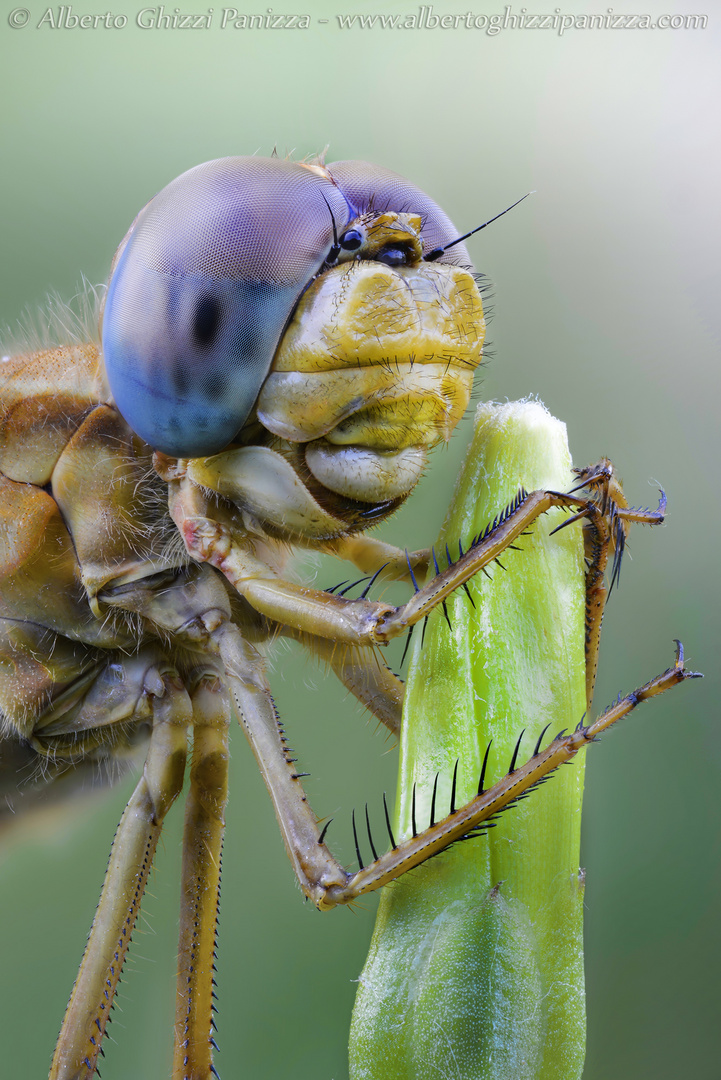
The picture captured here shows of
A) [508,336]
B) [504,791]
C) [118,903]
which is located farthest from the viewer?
[508,336]

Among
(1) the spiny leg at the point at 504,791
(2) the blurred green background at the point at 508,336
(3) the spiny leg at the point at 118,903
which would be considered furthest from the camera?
(2) the blurred green background at the point at 508,336

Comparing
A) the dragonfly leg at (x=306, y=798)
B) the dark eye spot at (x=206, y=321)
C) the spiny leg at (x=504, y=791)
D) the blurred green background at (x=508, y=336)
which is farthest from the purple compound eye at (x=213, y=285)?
the blurred green background at (x=508, y=336)

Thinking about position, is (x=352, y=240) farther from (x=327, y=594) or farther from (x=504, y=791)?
(x=504, y=791)

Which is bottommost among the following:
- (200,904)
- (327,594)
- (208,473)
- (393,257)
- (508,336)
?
(200,904)

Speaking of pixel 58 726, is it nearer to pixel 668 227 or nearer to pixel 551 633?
pixel 551 633

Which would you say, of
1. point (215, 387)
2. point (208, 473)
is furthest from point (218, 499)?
point (215, 387)

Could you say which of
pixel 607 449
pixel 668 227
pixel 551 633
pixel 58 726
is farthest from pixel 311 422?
pixel 668 227

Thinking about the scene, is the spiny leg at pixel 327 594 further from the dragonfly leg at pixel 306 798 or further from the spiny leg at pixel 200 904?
the spiny leg at pixel 200 904
